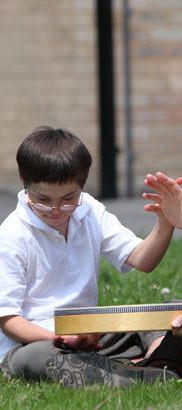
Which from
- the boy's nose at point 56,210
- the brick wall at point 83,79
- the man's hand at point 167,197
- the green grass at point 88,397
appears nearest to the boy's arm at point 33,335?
the green grass at point 88,397

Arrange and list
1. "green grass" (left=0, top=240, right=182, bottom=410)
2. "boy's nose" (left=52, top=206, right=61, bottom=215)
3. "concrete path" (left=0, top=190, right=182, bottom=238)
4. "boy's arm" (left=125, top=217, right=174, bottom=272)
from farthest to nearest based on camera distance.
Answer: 1. "concrete path" (left=0, top=190, right=182, bottom=238)
2. "boy's arm" (left=125, top=217, right=174, bottom=272)
3. "boy's nose" (left=52, top=206, right=61, bottom=215)
4. "green grass" (left=0, top=240, right=182, bottom=410)

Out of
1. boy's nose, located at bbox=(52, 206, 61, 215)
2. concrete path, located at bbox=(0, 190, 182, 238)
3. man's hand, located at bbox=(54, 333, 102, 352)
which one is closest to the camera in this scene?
man's hand, located at bbox=(54, 333, 102, 352)

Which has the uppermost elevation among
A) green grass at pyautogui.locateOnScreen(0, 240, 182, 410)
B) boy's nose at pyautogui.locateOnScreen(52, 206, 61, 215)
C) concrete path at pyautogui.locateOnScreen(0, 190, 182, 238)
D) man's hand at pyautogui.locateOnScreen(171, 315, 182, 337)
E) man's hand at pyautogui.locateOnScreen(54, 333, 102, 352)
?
boy's nose at pyautogui.locateOnScreen(52, 206, 61, 215)

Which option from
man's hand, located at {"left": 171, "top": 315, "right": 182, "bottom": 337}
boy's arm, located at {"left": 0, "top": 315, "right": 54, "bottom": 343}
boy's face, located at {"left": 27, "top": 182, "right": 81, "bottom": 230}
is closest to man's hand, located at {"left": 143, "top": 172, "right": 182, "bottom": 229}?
boy's face, located at {"left": 27, "top": 182, "right": 81, "bottom": 230}

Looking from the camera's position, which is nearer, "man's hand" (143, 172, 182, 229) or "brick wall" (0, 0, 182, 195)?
"man's hand" (143, 172, 182, 229)

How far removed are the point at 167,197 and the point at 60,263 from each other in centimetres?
48

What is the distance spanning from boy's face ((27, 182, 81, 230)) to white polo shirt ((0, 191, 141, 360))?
9 centimetres

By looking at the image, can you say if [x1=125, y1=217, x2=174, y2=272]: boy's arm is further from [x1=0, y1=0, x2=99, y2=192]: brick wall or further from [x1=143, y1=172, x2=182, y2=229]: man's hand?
[x1=0, y1=0, x2=99, y2=192]: brick wall

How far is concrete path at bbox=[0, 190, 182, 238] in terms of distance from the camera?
23.4 ft

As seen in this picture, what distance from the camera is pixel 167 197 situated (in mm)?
3104

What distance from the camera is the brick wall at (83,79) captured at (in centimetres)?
942

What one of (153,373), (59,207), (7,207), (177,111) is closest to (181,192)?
(59,207)

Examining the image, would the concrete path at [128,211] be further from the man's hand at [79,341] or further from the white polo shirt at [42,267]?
the man's hand at [79,341]

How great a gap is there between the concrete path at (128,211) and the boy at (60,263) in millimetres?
3186
